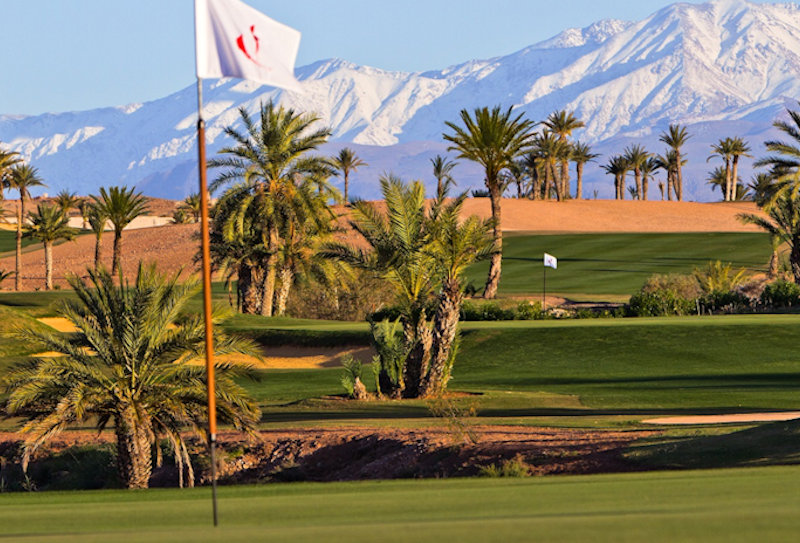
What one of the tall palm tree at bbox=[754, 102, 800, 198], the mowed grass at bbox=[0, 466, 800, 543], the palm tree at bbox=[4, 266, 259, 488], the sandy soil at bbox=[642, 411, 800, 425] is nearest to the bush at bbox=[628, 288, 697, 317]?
the tall palm tree at bbox=[754, 102, 800, 198]

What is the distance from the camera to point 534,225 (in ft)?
349

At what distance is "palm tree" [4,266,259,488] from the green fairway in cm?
4958

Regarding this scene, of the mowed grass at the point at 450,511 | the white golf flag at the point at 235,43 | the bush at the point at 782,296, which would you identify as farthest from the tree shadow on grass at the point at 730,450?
the bush at the point at 782,296

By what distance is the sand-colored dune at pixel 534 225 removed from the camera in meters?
93.9

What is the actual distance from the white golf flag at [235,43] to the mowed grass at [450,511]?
449cm

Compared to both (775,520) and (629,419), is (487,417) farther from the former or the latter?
(775,520)

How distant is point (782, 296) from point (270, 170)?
21768 millimetres

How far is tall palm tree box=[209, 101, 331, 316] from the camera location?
48.4 metres

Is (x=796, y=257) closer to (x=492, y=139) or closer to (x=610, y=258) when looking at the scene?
(x=492, y=139)

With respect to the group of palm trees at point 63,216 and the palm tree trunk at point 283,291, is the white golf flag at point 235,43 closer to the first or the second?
the group of palm trees at point 63,216

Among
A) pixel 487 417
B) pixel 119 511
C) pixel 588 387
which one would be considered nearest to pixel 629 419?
pixel 487 417

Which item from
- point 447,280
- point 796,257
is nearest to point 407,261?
point 447,280

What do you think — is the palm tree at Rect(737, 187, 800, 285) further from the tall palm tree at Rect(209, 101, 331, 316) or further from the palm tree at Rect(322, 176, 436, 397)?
the palm tree at Rect(322, 176, 436, 397)

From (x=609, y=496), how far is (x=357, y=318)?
143ft
